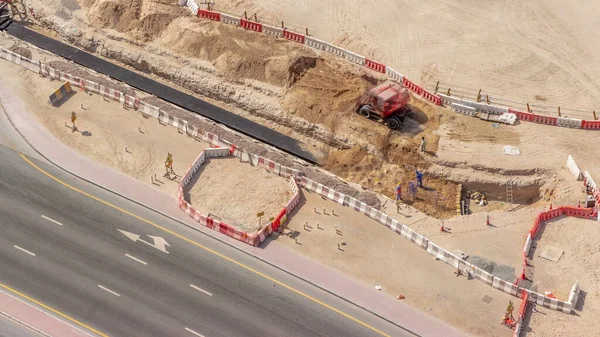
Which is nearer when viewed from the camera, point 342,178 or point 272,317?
point 272,317

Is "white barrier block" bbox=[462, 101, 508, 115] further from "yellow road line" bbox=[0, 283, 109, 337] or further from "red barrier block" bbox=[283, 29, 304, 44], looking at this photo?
"yellow road line" bbox=[0, 283, 109, 337]

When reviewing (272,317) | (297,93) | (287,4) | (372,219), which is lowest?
(272,317)

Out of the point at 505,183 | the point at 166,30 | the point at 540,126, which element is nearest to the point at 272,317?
the point at 505,183

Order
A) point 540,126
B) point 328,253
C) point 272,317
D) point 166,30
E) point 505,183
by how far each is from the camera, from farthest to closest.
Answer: point 166,30
point 540,126
point 505,183
point 328,253
point 272,317

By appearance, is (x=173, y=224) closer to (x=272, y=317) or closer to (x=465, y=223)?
(x=272, y=317)

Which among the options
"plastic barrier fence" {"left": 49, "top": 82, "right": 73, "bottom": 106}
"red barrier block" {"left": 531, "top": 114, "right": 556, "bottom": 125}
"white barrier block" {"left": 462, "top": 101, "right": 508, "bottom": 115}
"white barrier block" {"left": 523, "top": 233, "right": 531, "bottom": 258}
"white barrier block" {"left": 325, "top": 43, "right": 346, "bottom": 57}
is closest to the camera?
"white barrier block" {"left": 523, "top": 233, "right": 531, "bottom": 258}

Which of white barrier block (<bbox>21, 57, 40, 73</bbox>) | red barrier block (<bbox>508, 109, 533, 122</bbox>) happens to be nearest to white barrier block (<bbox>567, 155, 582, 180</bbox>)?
red barrier block (<bbox>508, 109, 533, 122</bbox>)

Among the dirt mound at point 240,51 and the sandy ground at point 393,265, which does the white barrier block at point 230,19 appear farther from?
the sandy ground at point 393,265
